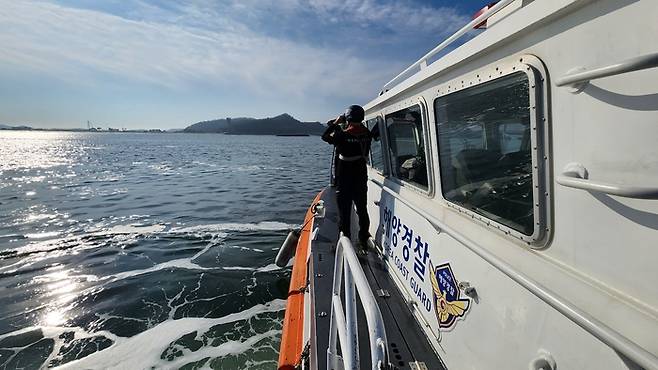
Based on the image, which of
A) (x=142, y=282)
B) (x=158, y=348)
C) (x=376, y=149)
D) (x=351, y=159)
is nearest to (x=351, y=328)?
(x=351, y=159)

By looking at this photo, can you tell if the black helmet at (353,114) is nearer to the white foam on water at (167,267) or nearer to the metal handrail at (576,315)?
the metal handrail at (576,315)

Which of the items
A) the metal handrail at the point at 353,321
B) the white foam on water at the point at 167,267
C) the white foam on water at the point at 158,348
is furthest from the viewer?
the white foam on water at the point at 167,267

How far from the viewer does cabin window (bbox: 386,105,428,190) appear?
10.7ft

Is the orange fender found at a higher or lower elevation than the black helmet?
lower

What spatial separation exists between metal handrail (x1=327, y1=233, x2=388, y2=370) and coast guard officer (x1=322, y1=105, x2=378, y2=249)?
7.83 feet

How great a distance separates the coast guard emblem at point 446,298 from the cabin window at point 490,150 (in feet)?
1.85

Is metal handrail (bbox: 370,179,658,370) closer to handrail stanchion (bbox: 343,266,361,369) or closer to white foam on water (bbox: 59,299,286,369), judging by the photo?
handrail stanchion (bbox: 343,266,361,369)

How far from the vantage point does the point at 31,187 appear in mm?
17656

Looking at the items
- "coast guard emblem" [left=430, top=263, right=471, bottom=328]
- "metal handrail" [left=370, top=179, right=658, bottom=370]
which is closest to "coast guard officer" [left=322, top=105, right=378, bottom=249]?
"coast guard emblem" [left=430, top=263, right=471, bottom=328]

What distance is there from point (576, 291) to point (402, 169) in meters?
2.61

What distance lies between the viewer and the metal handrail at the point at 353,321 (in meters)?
1.40

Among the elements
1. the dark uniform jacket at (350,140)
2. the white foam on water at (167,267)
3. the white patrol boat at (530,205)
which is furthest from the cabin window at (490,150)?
the white foam on water at (167,267)

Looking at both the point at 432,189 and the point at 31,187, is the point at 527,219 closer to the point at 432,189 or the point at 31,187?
the point at 432,189

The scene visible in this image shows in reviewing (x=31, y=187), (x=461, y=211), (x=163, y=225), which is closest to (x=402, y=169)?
(x=461, y=211)
